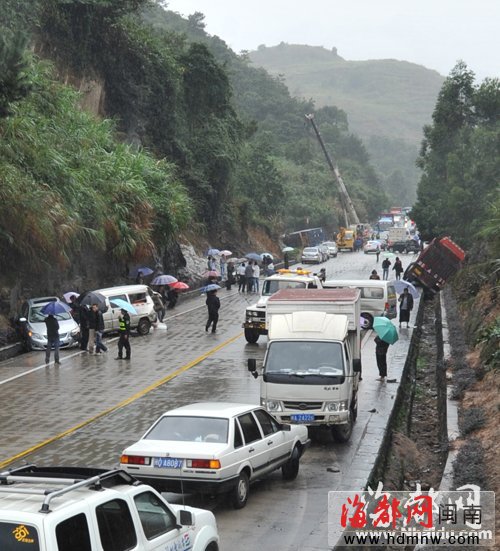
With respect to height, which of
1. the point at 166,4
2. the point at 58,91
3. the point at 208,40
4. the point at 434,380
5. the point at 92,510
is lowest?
the point at 434,380

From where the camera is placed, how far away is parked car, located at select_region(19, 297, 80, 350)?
2850 cm

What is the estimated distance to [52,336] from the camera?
26.2m

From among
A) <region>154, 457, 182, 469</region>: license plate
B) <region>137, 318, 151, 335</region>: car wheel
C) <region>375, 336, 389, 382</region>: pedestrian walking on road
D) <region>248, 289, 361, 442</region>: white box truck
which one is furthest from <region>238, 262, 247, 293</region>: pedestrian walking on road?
<region>154, 457, 182, 469</region>: license plate

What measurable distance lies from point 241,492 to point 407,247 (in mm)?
76899

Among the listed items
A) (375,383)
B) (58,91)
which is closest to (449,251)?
(58,91)

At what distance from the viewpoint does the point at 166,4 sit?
630 feet

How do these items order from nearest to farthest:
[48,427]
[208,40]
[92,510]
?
[92,510]
[48,427]
[208,40]

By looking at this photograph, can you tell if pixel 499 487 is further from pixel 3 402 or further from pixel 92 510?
pixel 3 402

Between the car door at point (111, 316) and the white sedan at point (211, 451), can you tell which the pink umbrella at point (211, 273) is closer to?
the car door at point (111, 316)

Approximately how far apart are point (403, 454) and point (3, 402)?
9099mm

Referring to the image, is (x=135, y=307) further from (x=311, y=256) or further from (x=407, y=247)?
(x=407, y=247)

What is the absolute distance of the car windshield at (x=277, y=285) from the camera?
3181 cm

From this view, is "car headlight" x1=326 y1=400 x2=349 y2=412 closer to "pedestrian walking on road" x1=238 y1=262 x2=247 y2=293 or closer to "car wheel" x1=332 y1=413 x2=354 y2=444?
"car wheel" x1=332 y1=413 x2=354 y2=444

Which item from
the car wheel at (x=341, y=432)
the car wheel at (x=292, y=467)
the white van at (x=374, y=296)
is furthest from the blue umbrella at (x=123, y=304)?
the car wheel at (x=292, y=467)
